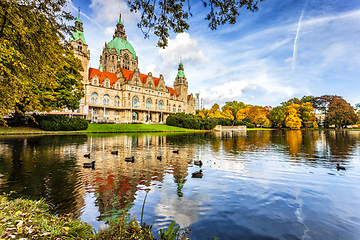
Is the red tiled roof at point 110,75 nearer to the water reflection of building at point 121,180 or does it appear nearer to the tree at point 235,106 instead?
the tree at point 235,106

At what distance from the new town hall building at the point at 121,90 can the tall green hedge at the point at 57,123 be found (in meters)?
18.5

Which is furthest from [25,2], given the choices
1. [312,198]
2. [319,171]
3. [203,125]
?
[203,125]

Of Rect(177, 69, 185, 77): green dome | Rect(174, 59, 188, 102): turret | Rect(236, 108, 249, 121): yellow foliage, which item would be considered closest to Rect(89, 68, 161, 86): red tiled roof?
Rect(174, 59, 188, 102): turret

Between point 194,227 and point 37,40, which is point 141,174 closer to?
point 194,227

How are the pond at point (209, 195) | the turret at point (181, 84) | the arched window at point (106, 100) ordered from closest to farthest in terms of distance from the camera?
the pond at point (209, 195), the arched window at point (106, 100), the turret at point (181, 84)

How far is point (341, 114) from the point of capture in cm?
7856

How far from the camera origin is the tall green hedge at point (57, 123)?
32.7 metres

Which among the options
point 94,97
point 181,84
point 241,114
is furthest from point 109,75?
point 241,114

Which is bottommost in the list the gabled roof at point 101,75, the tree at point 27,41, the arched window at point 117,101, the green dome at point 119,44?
the tree at point 27,41

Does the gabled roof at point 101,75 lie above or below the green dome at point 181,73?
below

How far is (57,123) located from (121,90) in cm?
3522

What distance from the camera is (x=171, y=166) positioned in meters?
10.6

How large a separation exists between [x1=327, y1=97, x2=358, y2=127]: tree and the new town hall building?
67758mm

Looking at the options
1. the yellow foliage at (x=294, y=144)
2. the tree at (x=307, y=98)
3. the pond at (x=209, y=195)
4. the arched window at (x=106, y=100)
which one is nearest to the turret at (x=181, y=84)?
the arched window at (x=106, y=100)
